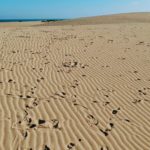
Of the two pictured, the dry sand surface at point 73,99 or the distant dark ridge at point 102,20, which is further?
the distant dark ridge at point 102,20

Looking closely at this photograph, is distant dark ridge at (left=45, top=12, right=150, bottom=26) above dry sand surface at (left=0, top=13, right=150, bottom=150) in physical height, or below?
below

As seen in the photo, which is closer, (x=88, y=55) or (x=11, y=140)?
(x=11, y=140)

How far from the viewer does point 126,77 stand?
1075 cm

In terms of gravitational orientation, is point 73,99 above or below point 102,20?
above

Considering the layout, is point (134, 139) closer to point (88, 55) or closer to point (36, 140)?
point (36, 140)

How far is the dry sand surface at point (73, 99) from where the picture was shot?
20.7ft

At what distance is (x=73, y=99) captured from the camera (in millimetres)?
8398

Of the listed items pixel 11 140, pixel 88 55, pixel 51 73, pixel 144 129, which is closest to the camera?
pixel 11 140

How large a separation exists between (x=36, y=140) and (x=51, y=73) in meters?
4.67

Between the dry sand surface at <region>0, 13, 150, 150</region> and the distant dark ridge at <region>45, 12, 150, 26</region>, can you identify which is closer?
the dry sand surface at <region>0, 13, 150, 150</region>

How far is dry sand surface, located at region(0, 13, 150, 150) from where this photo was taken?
20.7ft

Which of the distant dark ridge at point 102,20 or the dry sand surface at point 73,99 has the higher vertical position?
the dry sand surface at point 73,99

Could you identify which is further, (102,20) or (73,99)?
(102,20)

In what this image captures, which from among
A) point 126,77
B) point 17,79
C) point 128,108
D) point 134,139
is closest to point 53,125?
point 134,139
